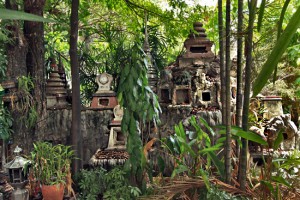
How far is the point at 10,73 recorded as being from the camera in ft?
12.5

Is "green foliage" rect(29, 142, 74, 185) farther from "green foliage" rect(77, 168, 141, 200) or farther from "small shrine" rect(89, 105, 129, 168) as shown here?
"small shrine" rect(89, 105, 129, 168)

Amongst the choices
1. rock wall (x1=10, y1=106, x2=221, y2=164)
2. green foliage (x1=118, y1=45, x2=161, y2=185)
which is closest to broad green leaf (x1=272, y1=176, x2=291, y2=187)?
green foliage (x1=118, y1=45, x2=161, y2=185)

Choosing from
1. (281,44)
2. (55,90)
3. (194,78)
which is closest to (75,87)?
(55,90)

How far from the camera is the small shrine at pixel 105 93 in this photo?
4.62 meters

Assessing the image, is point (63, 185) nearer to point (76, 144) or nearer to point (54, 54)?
point (76, 144)

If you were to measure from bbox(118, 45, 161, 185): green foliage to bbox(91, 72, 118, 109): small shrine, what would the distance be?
193cm

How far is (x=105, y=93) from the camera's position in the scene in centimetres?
463

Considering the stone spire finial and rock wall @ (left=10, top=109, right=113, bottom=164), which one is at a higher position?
the stone spire finial

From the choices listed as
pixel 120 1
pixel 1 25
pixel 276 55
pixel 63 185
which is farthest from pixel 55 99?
pixel 276 55

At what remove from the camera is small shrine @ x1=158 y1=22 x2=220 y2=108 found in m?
4.49

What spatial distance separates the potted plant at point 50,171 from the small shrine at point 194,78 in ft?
6.37

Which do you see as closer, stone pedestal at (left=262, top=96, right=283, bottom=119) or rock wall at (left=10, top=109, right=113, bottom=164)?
rock wall at (left=10, top=109, right=113, bottom=164)

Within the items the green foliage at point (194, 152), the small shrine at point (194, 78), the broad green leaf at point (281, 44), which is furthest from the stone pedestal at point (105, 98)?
the broad green leaf at point (281, 44)

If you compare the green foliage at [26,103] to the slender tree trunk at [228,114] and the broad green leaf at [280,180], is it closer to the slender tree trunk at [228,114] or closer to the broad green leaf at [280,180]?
the slender tree trunk at [228,114]
